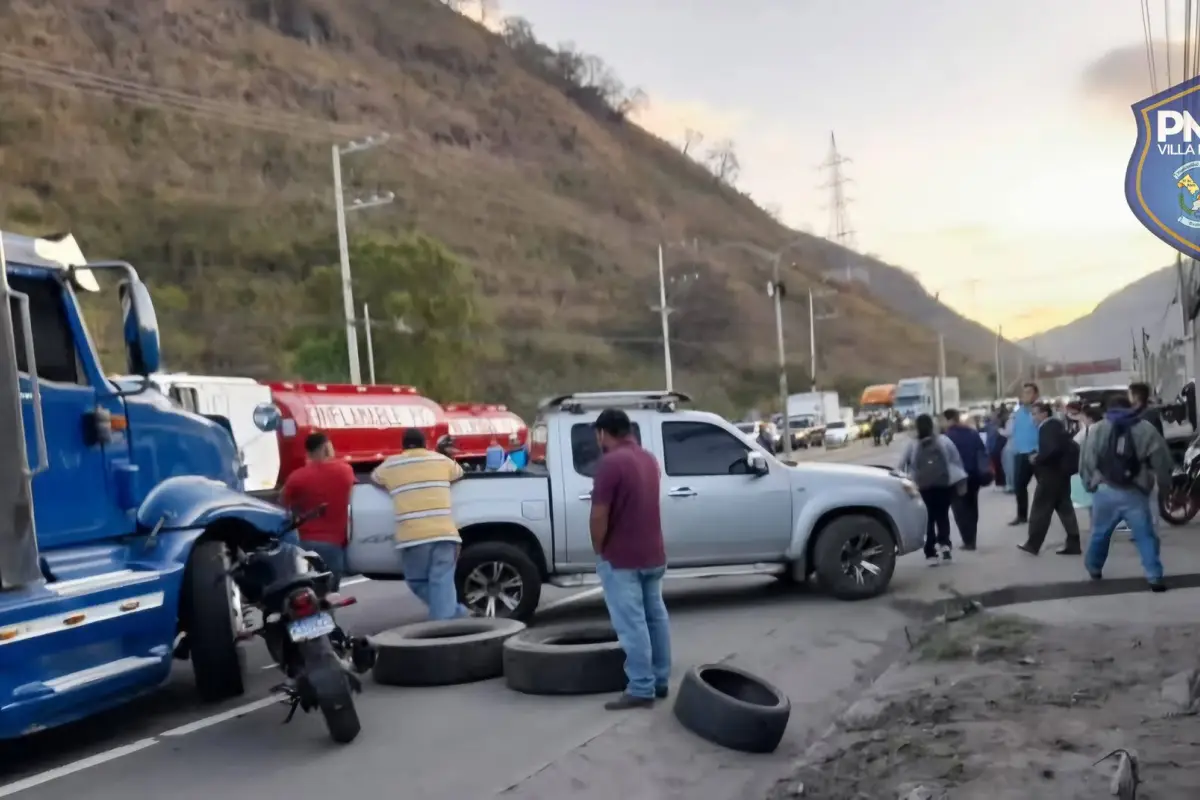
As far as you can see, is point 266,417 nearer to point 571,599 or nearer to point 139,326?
point 571,599

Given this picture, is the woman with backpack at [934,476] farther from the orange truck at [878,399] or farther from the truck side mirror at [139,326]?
the orange truck at [878,399]

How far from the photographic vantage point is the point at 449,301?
5156cm

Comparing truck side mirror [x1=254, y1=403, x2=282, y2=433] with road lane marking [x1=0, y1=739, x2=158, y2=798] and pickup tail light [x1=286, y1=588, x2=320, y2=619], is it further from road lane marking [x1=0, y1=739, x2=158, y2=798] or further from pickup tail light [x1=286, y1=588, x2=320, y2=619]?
pickup tail light [x1=286, y1=588, x2=320, y2=619]

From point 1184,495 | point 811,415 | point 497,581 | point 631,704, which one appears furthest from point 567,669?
point 811,415

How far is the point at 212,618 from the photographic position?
6867 mm

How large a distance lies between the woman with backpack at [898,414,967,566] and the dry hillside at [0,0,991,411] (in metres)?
41.1

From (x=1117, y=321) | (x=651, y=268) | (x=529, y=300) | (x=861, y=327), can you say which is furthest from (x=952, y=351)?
(x=529, y=300)

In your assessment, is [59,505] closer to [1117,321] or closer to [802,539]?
[802,539]

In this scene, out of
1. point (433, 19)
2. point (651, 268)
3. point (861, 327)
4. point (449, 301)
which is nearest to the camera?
point (449, 301)

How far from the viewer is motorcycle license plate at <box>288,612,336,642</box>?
618 centimetres

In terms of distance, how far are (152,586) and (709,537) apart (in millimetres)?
5021

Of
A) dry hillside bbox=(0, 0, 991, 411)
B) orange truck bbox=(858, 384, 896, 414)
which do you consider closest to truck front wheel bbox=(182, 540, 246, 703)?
dry hillside bbox=(0, 0, 991, 411)

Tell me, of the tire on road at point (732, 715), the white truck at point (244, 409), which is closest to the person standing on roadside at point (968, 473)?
the tire on road at point (732, 715)

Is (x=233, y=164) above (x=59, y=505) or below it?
above
